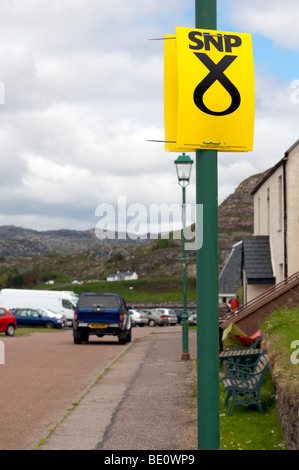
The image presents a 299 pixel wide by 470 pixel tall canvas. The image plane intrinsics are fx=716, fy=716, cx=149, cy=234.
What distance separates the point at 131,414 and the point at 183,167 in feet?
35.6

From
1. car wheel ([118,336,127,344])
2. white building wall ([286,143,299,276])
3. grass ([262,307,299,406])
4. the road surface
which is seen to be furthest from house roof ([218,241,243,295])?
grass ([262,307,299,406])

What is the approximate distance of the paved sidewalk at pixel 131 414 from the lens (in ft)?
27.9

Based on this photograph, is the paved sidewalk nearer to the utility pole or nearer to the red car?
the utility pole

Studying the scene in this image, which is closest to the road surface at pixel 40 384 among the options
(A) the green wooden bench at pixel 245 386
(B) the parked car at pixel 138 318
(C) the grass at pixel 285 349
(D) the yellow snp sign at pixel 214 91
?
(A) the green wooden bench at pixel 245 386

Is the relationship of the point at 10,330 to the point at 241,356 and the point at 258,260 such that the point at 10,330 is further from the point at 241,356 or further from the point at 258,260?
the point at 241,356

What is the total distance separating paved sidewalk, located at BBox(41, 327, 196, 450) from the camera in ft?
27.9

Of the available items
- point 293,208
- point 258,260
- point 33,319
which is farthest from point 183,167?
point 33,319

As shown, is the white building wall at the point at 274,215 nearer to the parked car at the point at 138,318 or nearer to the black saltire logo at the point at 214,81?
the black saltire logo at the point at 214,81

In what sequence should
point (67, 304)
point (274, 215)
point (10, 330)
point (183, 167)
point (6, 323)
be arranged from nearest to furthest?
point (183, 167) < point (274, 215) < point (6, 323) < point (10, 330) < point (67, 304)

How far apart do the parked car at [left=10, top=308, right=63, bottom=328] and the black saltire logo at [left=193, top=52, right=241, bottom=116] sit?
40980mm

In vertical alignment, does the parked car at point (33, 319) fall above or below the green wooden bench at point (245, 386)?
below

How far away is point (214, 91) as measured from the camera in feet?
13.8

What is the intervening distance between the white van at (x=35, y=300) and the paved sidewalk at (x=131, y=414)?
33.1 m
